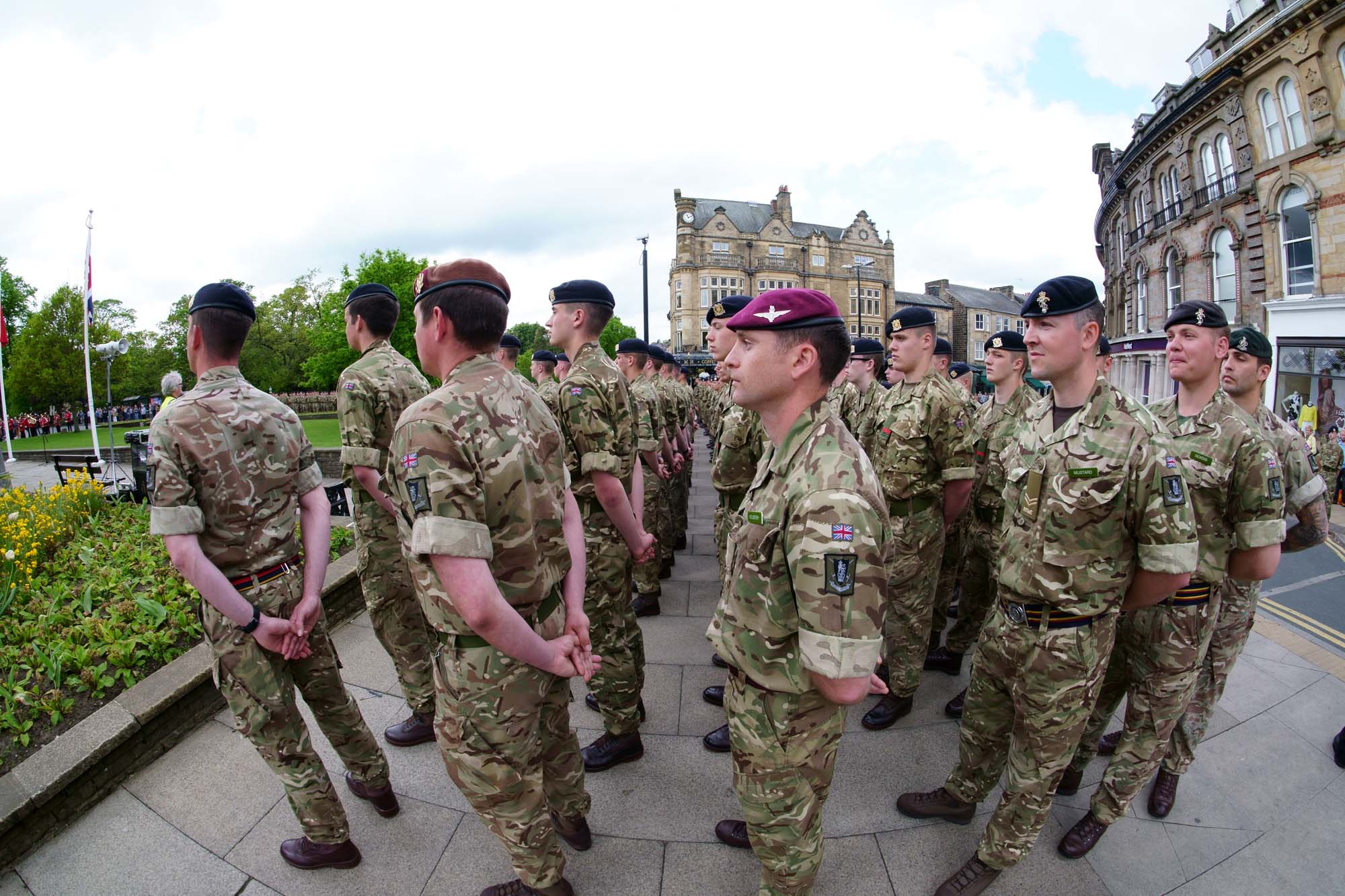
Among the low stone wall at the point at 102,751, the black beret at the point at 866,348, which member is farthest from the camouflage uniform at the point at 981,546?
the low stone wall at the point at 102,751

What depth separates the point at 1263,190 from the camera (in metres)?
18.0

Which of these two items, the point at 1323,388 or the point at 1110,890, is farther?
the point at 1323,388

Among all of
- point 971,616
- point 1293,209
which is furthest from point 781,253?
point 971,616

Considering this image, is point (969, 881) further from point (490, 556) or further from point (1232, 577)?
point (490, 556)

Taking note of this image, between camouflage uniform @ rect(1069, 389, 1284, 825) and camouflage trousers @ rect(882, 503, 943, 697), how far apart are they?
1082mm

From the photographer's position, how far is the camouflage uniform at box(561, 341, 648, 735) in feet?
11.3

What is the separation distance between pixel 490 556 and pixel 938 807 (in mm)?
2678

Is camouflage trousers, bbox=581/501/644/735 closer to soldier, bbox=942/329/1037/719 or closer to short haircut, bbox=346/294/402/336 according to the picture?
short haircut, bbox=346/294/402/336

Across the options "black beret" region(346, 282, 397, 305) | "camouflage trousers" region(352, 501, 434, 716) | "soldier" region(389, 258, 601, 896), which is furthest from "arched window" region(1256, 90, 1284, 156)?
"camouflage trousers" region(352, 501, 434, 716)

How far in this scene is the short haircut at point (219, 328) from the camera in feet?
8.94

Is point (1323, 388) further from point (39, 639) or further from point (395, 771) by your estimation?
point (39, 639)

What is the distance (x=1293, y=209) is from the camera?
17.4 meters

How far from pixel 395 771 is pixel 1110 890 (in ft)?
12.0

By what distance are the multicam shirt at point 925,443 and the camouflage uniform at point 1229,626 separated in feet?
4.79
